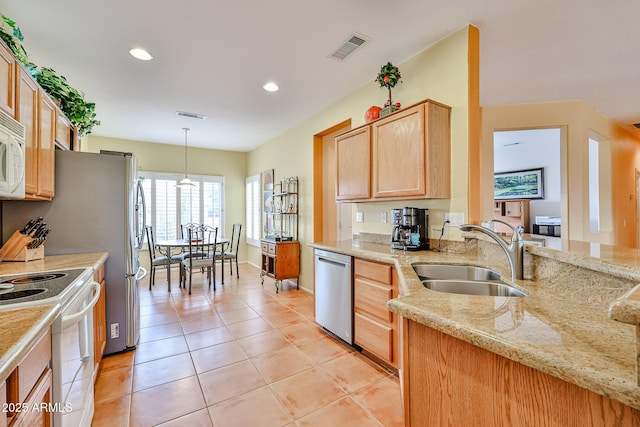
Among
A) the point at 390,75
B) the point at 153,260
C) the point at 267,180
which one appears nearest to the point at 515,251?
the point at 390,75

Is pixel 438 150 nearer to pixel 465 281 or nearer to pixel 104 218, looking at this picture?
pixel 465 281

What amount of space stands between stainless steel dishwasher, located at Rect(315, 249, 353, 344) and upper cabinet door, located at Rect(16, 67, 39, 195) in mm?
2242

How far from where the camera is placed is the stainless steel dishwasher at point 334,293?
2504 millimetres

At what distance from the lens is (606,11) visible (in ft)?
6.59

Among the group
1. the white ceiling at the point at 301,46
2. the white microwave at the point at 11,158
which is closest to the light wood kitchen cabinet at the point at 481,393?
the white microwave at the point at 11,158

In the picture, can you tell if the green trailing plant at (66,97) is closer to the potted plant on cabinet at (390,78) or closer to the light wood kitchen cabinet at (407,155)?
the light wood kitchen cabinet at (407,155)

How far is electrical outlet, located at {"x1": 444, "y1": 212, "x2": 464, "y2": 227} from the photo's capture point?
7.36 ft

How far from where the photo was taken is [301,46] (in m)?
2.45

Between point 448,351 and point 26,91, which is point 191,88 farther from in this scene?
point 448,351

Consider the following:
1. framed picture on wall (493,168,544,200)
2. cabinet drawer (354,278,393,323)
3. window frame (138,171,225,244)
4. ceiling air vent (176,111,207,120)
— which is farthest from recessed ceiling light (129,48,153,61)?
framed picture on wall (493,168,544,200)

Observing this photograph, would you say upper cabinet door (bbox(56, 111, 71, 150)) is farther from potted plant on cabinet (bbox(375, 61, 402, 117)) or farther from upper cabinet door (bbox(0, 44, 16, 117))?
potted plant on cabinet (bbox(375, 61, 402, 117))

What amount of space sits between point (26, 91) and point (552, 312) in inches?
118

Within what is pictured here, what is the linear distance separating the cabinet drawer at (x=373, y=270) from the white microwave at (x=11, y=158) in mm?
2224

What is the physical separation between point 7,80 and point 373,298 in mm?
2682
